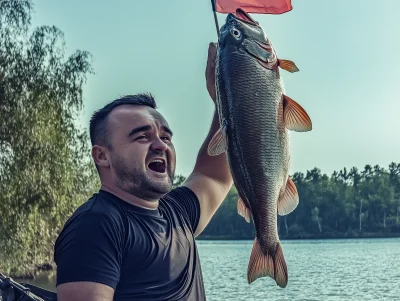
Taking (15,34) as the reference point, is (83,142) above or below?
below

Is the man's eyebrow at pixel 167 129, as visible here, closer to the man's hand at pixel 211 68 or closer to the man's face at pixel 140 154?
the man's face at pixel 140 154

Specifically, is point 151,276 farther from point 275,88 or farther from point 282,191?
point 275,88

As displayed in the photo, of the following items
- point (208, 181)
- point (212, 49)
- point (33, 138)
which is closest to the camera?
point (212, 49)

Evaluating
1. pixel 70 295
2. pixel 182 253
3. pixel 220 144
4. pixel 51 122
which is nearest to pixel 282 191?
pixel 220 144

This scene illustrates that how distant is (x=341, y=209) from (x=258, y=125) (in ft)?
237

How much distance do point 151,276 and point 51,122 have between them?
1166 cm

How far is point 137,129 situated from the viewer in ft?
7.73

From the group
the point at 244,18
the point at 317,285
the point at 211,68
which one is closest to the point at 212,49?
the point at 211,68

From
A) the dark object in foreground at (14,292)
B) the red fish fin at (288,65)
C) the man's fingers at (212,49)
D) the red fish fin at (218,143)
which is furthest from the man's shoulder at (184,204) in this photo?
the dark object in foreground at (14,292)

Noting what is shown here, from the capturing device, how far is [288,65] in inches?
86.6

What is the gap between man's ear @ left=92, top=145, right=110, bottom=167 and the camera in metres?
2.39

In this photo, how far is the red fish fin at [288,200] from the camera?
7.25 ft

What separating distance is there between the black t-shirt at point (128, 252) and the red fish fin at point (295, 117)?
0.55m

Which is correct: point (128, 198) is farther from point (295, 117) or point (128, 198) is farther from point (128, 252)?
point (295, 117)
